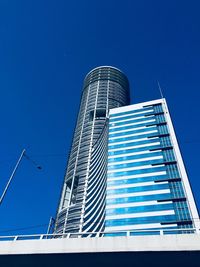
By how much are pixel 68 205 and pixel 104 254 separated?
119 meters

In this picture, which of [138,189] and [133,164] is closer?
[138,189]

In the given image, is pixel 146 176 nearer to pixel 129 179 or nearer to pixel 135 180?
pixel 135 180

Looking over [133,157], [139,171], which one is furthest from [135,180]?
[133,157]

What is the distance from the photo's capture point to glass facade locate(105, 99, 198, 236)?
78.8 m

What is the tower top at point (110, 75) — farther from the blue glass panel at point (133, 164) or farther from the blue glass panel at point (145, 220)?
the blue glass panel at point (145, 220)

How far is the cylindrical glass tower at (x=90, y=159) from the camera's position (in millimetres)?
109500

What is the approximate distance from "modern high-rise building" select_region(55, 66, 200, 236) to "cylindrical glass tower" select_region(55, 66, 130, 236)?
45 cm

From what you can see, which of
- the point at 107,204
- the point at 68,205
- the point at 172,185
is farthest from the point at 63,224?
the point at 172,185

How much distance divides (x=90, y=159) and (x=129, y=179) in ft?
165

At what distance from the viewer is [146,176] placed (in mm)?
90750

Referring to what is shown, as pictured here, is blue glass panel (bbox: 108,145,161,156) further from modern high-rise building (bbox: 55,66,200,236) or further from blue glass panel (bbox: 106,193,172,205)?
blue glass panel (bbox: 106,193,172,205)

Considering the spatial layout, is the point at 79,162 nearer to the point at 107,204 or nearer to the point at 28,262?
the point at 107,204

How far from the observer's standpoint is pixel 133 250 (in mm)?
13969

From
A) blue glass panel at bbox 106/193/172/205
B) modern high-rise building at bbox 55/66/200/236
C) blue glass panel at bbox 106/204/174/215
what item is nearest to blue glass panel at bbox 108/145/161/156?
modern high-rise building at bbox 55/66/200/236
